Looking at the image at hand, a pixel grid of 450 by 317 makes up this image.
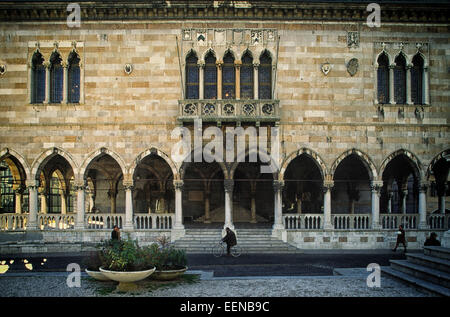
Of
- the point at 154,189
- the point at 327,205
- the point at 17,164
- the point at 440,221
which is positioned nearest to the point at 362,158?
the point at 327,205

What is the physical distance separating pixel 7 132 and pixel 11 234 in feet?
17.0

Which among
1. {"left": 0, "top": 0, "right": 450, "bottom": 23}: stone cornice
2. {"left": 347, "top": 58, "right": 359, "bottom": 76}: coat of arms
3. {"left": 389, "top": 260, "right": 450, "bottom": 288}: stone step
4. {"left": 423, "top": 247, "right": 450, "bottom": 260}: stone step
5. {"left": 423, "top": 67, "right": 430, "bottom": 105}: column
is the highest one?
{"left": 0, "top": 0, "right": 450, "bottom": 23}: stone cornice

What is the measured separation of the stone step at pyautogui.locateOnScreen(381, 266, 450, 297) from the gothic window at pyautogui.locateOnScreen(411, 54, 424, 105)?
1191 centimetres

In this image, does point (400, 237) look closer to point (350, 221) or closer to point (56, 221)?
point (350, 221)

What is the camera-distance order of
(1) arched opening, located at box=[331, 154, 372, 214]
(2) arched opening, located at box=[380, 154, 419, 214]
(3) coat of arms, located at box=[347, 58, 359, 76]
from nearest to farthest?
(3) coat of arms, located at box=[347, 58, 359, 76]
(2) arched opening, located at box=[380, 154, 419, 214]
(1) arched opening, located at box=[331, 154, 372, 214]

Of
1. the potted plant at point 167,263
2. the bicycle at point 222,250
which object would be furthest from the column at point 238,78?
the potted plant at point 167,263

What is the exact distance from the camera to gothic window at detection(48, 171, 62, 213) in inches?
1231

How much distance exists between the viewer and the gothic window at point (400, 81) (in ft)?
79.6

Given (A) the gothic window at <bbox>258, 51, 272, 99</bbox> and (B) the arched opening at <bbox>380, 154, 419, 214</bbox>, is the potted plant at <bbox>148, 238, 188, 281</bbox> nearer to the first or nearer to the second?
(A) the gothic window at <bbox>258, 51, 272, 99</bbox>

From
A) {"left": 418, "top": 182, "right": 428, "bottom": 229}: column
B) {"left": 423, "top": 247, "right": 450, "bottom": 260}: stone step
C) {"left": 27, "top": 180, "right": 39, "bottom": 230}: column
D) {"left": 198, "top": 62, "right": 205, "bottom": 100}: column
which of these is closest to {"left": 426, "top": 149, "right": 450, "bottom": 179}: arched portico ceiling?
{"left": 418, "top": 182, "right": 428, "bottom": 229}: column

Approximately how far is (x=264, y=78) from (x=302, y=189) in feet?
25.6

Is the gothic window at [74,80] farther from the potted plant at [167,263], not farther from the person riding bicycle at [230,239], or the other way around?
the potted plant at [167,263]

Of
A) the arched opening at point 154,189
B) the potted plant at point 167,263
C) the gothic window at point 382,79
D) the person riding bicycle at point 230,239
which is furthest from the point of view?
the arched opening at point 154,189

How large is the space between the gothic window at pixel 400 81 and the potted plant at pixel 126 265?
16980 millimetres
